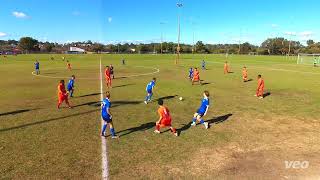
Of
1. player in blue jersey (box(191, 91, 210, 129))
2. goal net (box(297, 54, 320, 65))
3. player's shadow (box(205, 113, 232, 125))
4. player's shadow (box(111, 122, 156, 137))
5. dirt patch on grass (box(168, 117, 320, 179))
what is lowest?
dirt patch on grass (box(168, 117, 320, 179))

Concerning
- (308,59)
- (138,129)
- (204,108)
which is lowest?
(138,129)

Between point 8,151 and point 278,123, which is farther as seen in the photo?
point 278,123

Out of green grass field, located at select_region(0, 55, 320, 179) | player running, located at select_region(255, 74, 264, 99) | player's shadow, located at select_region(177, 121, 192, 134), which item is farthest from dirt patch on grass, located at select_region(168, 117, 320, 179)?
player running, located at select_region(255, 74, 264, 99)

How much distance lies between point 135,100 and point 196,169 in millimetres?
12392

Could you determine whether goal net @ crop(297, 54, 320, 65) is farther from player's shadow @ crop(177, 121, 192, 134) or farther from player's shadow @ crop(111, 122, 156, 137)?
player's shadow @ crop(111, 122, 156, 137)

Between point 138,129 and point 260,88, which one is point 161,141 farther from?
point 260,88

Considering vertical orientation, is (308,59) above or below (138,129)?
above

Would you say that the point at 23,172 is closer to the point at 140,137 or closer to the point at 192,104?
the point at 140,137

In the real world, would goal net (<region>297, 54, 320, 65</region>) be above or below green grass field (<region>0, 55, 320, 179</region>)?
above

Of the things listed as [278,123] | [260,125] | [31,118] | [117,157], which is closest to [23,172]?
[117,157]

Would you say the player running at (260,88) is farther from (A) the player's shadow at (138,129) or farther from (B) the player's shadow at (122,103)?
(A) the player's shadow at (138,129)

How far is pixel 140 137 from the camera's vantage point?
42.4 feet

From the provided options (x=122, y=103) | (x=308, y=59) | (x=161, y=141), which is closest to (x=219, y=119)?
(x=161, y=141)

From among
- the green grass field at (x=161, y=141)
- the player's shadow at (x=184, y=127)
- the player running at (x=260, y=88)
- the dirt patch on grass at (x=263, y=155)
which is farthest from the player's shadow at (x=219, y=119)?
the player running at (x=260, y=88)
